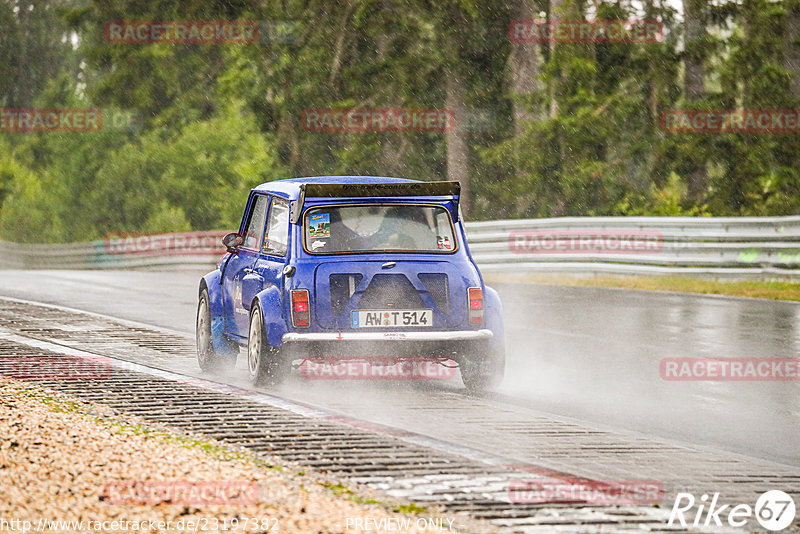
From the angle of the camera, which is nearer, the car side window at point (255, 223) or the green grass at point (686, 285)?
the car side window at point (255, 223)

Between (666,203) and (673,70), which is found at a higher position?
(673,70)

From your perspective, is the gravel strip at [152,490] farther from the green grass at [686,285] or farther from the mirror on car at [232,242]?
the green grass at [686,285]

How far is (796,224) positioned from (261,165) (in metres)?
27.9

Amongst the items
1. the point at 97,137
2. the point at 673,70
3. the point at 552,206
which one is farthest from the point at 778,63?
the point at 97,137

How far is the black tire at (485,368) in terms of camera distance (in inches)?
429

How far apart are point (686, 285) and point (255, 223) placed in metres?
10.8

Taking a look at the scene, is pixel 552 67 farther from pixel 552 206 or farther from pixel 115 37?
pixel 115 37

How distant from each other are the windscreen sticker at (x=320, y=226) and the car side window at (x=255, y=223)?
0.91 m

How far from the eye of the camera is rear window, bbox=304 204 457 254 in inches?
432

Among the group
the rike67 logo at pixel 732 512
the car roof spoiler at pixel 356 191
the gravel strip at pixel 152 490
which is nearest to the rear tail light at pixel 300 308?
the car roof spoiler at pixel 356 191

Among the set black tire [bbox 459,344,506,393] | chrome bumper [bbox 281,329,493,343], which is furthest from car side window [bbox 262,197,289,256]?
black tire [bbox 459,344,506,393]

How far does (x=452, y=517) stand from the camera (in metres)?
6.23

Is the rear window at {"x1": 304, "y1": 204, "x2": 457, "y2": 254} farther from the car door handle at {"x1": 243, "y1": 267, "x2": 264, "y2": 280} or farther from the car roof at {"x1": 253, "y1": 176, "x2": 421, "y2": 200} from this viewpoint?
the car door handle at {"x1": 243, "y1": 267, "x2": 264, "y2": 280}

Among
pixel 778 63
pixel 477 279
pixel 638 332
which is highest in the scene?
pixel 778 63
